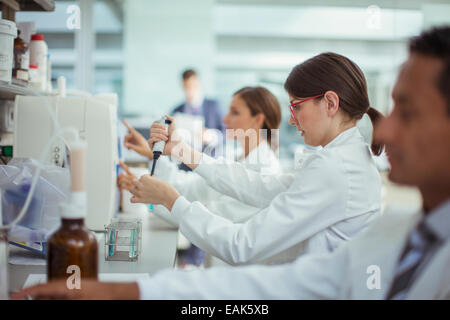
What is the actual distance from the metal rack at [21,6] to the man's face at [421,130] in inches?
55.4

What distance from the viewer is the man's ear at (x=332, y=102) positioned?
46.8 inches

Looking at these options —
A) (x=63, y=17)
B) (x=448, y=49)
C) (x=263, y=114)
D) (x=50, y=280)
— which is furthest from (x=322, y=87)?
(x=63, y=17)

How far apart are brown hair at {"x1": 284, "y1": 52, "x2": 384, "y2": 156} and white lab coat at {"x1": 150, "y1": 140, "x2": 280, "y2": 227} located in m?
0.77

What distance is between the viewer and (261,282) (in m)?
0.75

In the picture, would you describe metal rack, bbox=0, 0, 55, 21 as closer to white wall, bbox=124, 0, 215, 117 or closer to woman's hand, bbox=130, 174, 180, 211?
woman's hand, bbox=130, 174, 180, 211

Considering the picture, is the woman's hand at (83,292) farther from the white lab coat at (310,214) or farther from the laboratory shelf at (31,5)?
the laboratory shelf at (31,5)

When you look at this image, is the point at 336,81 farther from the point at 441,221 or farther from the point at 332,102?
the point at 441,221

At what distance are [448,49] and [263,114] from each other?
63.0 inches

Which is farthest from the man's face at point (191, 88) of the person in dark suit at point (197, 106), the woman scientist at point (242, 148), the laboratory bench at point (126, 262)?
the laboratory bench at point (126, 262)

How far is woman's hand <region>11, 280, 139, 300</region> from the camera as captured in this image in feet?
2.20

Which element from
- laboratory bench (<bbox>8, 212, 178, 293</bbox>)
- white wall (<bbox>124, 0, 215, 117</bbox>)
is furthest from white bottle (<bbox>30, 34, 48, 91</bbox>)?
white wall (<bbox>124, 0, 215, 117</bbox>)

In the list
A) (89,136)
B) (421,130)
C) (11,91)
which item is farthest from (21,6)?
(421,130)

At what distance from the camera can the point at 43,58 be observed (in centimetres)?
173
